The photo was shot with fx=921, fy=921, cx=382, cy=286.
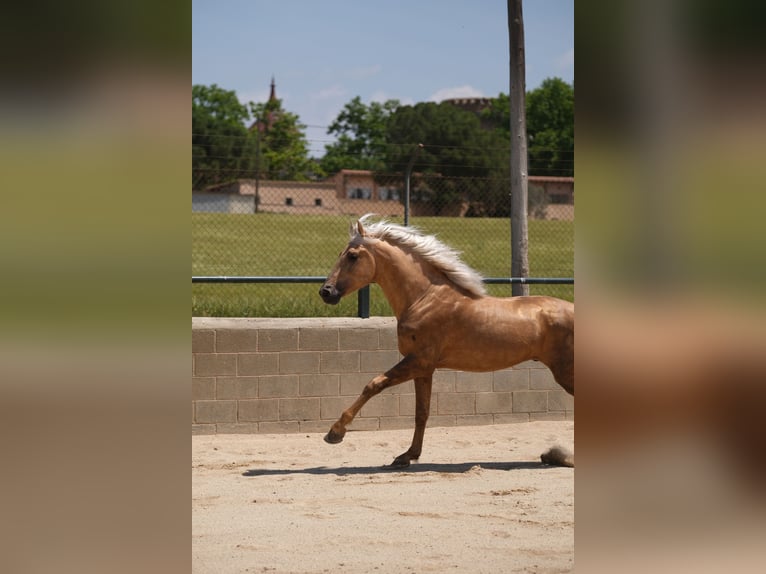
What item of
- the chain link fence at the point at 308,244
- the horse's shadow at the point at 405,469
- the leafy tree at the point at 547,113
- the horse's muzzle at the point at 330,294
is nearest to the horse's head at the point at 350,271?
the horse's muzzle at the point at 330,294

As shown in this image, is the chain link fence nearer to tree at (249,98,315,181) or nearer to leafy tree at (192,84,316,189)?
leafy tree at (192,84,316,189)

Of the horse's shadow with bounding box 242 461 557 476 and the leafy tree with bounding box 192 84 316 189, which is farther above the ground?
the leafy tree with bounding box 192 84 316 189

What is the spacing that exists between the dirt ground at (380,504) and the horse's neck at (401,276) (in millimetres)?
1400

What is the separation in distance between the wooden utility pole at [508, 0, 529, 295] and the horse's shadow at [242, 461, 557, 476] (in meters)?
3.51

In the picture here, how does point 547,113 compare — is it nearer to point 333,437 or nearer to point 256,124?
point 256,124

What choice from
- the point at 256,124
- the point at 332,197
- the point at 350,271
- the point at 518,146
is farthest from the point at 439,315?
the point at 256,124

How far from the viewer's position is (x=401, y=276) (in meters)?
7.62

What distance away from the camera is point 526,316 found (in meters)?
7.64

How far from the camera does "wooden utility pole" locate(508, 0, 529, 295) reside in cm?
1092

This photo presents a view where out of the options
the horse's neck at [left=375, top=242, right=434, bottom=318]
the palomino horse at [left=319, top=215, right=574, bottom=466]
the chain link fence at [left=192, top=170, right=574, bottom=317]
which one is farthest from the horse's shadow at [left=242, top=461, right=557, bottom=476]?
the chain link fence at [left=192, top=170, right=574, bottom=317]
